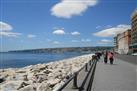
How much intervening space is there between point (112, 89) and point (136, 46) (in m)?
95.5

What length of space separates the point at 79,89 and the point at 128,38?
407ft

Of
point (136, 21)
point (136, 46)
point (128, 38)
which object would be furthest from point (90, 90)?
point (128, 38)

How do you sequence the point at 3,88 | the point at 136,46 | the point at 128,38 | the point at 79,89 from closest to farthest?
the point at 79,89 → the point at 3,88 → the point at 136,46 → the point at 128,38

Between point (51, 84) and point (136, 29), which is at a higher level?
point (136, 29)

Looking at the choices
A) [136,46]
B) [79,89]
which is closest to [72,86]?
[79,89]

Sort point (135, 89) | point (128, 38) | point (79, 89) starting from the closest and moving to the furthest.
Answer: point (79, 89)
point (135, 89)
point (128, 38)

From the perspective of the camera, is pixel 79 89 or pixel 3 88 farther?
pixel 3 88

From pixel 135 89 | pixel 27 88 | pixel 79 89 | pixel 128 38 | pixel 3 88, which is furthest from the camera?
pixel 128 38

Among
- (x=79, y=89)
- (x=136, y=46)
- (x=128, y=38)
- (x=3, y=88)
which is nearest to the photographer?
(x=79, y=89)

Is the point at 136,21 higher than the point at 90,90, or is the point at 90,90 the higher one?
the point at 136,21

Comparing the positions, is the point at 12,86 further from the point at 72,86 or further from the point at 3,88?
the point at 72,86

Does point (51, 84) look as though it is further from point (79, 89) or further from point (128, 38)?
point (128, 38)

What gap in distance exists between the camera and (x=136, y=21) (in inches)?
4299

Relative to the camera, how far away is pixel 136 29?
107m
